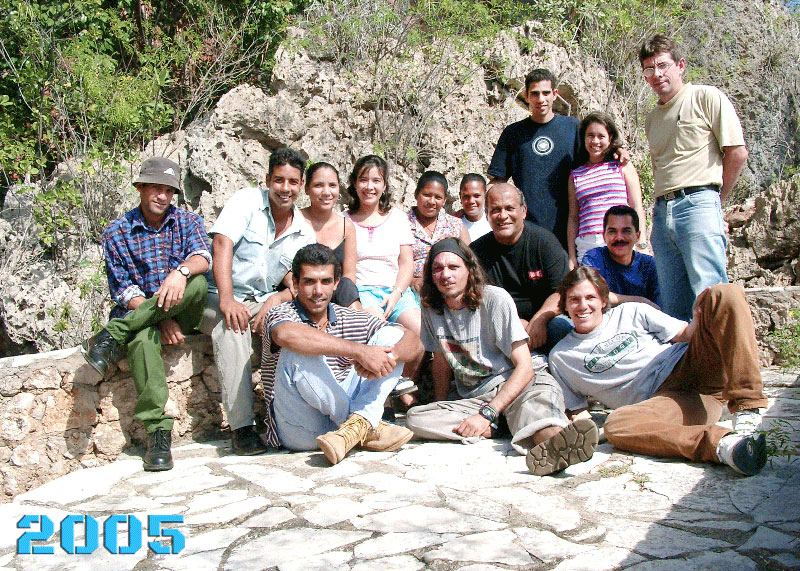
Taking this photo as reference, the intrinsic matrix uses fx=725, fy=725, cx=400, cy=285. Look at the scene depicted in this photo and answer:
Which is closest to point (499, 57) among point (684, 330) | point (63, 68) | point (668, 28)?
point (668, 28)

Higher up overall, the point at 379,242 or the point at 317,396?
the point at 379,242

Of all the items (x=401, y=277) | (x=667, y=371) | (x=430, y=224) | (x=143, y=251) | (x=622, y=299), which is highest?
(x=430, y=224)

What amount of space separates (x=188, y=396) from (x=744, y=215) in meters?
6.06

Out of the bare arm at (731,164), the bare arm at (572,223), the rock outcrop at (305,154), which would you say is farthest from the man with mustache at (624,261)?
the rock outcrop at (305,154)

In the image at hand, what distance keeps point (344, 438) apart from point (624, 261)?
2.19 meters

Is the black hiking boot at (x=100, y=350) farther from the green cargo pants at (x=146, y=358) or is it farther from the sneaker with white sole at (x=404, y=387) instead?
the sneaker with white sole at (x=404, y=387)

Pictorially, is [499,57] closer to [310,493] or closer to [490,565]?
[310,493]

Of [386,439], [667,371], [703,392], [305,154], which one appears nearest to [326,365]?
[386,439]

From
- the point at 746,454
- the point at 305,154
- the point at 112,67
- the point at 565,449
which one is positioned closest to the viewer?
the point at 746,454

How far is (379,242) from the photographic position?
17.2ft

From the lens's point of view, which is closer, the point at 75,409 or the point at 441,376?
the point at 75,409

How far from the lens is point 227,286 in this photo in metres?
4.44

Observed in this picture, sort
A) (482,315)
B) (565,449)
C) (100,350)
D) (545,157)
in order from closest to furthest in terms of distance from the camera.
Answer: (565,449), (100,350), (482,315), (545,157)

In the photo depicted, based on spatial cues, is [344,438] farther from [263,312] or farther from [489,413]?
[263,312]
